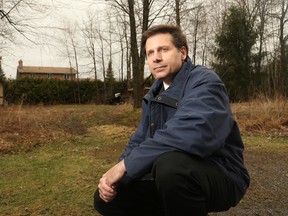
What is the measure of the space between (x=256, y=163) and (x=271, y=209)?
2.06 m

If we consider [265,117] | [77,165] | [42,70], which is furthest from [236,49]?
[42,70]

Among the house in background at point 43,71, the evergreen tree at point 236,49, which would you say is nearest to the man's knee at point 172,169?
the evergreen tree at point 236,49

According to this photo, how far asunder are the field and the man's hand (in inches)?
40.8

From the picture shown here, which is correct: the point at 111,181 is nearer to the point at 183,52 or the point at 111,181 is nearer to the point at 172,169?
the point at 172,169

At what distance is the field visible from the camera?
300cm

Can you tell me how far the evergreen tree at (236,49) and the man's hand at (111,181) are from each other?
75.0ft

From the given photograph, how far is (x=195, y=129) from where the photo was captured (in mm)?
1573

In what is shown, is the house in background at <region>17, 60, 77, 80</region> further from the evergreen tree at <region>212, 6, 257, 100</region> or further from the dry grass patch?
the dry grass patch

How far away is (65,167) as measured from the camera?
4543 mm

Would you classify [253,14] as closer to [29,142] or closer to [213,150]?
[29,142]

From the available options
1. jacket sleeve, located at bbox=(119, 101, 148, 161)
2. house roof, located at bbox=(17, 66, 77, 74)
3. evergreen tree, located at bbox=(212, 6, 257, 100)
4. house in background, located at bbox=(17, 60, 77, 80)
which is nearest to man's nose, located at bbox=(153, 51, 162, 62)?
jacket sleeve, located at bbox=(119, 101, 148, 161)

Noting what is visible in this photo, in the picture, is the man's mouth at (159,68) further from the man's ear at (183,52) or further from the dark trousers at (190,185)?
the dark trousers at (190,185)

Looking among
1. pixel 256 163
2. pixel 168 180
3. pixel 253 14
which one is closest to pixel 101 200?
pixel 168 180

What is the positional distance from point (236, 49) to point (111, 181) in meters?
24.4
